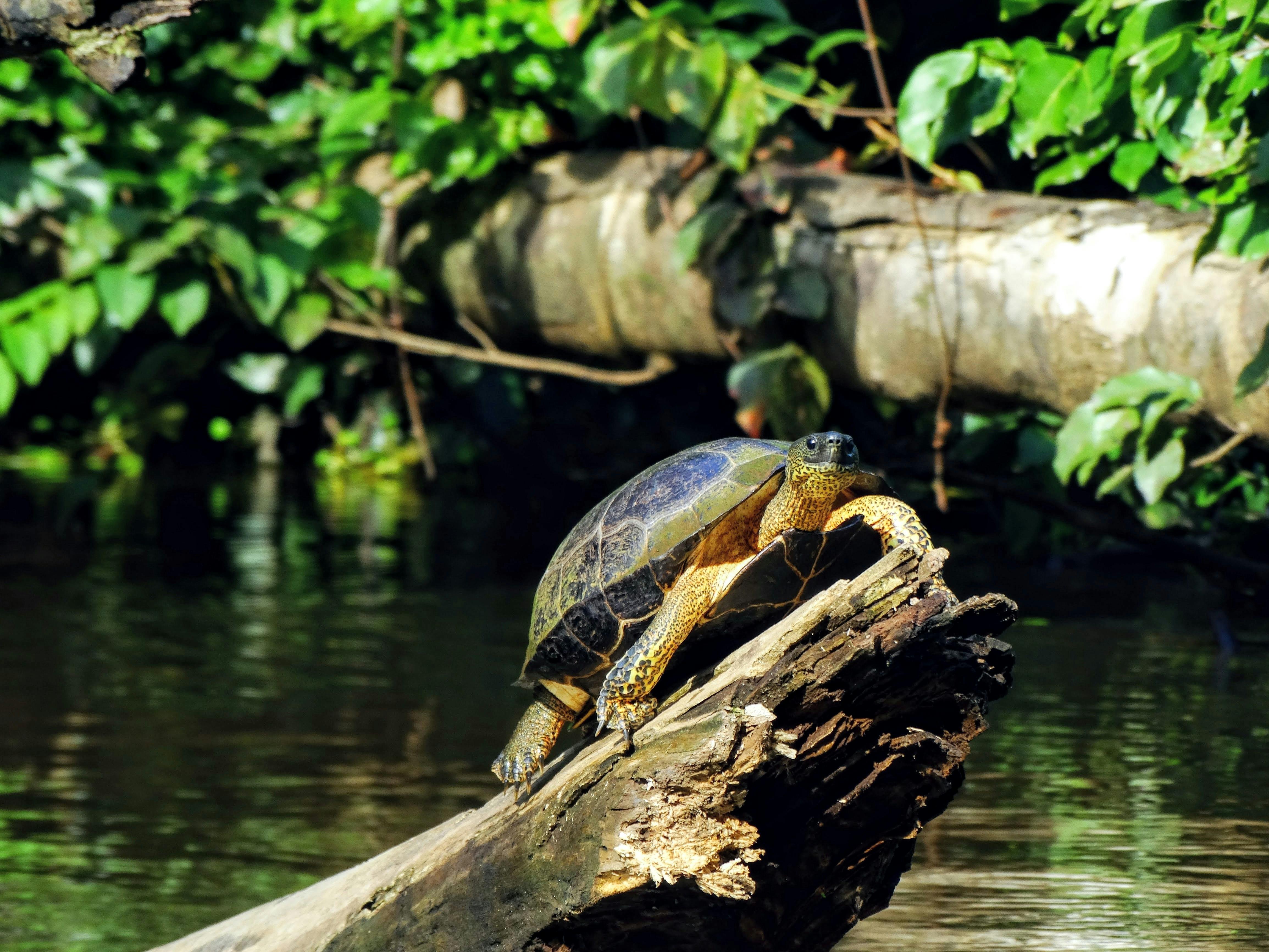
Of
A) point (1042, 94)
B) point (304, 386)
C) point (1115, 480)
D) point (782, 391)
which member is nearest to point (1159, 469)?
point (1115, 480)

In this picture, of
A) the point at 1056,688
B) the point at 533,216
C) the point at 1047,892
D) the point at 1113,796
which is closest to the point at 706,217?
the point at 533,216

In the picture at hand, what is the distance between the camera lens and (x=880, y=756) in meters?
2.05

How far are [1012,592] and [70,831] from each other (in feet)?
13.1

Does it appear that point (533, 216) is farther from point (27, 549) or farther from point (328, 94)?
point (27, 549)

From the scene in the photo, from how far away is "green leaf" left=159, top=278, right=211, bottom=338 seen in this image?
235 inches

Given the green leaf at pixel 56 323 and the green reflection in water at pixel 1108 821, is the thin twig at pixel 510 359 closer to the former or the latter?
the green leaf at pixel 56 323

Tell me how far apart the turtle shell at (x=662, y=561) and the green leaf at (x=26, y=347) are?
12.4ft

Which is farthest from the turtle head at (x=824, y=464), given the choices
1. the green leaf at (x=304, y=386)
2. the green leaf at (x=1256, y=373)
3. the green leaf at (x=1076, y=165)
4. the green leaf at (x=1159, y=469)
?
the green leaf at (x=304, y=386)

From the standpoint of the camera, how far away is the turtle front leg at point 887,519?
2.32 m

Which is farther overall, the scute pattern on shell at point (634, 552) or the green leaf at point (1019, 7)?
the green leaf at point (1019, 7)

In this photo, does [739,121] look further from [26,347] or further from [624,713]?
[624,713]

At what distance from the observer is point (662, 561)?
7.94ft

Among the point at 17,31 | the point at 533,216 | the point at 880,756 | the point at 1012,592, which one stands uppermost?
the point at 17,31

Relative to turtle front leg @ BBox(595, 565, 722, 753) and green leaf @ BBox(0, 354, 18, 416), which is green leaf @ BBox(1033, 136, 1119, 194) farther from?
green leaf @ BBox(0, 354, 18, 416)
